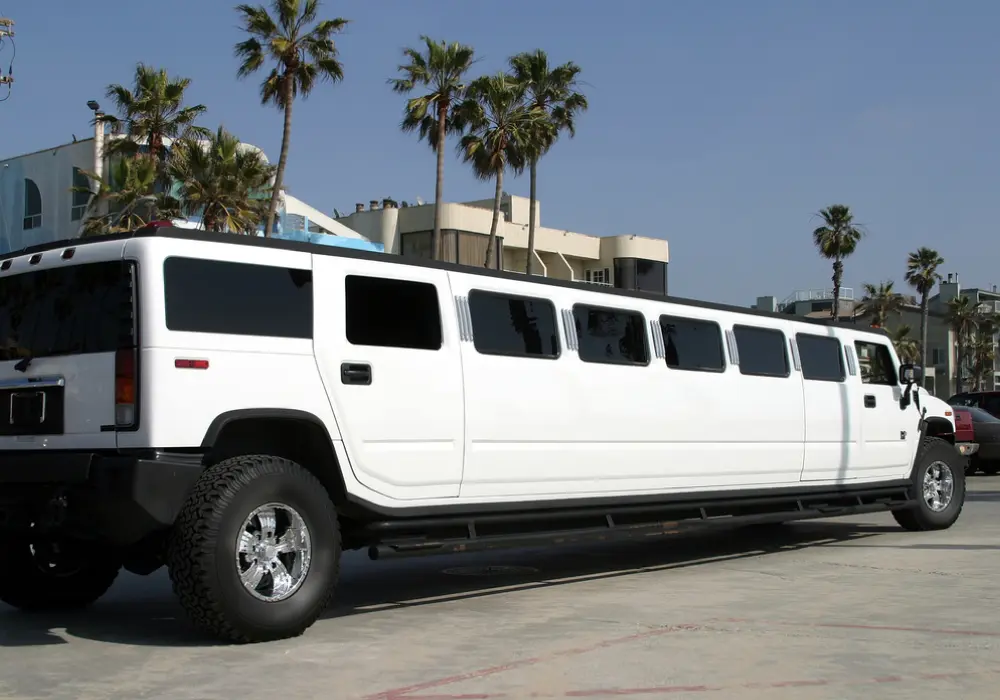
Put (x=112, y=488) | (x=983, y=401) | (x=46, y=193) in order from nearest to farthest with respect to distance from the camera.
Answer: (x=112, y=488) < (x=983, y=401) < (x=46, y=193)

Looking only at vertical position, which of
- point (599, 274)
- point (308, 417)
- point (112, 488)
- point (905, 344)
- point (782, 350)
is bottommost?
point (112, 488)

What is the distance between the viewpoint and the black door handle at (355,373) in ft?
24.0

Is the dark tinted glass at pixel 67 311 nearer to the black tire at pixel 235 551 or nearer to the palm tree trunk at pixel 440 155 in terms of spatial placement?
the black tire at pixel 235 551

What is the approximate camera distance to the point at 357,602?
851 cm

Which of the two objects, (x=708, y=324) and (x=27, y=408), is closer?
(x=27, y=408)

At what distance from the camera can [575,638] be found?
22.6 ft

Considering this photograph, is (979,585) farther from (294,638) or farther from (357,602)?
(294,638)

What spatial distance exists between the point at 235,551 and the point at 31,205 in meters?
36.0

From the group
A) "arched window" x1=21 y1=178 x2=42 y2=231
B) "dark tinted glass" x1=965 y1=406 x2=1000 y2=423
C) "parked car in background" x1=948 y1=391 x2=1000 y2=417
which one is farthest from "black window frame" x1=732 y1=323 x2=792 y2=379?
"arched window" x1=21 y1=178 x2=42 y2=231

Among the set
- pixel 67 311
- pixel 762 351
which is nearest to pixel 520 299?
pixel 67 311

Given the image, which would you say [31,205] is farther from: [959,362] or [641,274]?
[959,362]

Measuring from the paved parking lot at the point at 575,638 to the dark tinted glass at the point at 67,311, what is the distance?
1730 mm

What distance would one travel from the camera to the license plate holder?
7.00m

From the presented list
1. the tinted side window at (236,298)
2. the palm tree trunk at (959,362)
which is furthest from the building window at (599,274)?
the tinted side window at (236,298)
